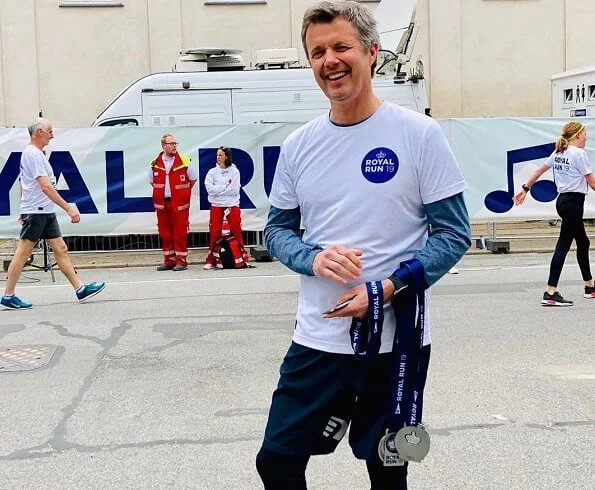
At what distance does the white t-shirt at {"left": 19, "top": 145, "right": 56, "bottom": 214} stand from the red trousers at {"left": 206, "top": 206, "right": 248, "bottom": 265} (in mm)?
3983

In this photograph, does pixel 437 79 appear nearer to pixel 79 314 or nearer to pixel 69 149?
pixel 69 149

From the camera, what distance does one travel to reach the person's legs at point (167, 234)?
520 inches

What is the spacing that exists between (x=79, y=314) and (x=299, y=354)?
6.56 m

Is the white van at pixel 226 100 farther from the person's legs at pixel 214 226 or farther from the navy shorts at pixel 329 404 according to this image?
the navy shorts at pixel 329 404

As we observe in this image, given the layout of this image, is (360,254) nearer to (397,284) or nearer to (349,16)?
(397,284)

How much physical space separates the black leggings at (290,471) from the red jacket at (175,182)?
10.6 m

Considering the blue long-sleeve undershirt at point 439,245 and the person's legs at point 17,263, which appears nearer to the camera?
the blue long-sleeve undershirt at point 439,245

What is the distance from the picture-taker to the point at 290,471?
9.56 ft

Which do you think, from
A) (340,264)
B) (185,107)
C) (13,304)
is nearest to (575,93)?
(185,107)

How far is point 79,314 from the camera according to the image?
915cm

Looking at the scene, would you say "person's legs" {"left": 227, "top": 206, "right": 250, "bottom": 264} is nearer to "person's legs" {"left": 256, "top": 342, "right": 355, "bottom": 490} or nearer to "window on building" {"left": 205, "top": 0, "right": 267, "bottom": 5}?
"person's legs" {"left": 256, "top": 342, "right": 355, "bottom": 490}

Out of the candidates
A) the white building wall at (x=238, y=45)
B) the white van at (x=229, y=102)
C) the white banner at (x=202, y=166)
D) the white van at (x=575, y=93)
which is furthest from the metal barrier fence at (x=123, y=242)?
the white building wall at (x=238, y=45)

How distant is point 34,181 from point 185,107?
273 inches

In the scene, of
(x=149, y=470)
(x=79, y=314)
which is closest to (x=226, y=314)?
(x=79, y=314)
